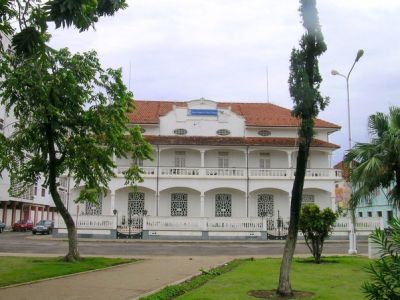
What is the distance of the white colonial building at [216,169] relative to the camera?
128 ft

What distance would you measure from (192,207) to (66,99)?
2595 centimetres

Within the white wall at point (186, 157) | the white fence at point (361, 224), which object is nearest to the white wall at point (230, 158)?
the white wall at point (186, 157)

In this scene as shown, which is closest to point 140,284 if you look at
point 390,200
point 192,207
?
point 390,200

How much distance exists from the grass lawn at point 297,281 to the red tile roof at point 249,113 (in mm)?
26752

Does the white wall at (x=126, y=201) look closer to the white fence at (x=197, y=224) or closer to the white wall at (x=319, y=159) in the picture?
the white fence at (x=197, y=224)

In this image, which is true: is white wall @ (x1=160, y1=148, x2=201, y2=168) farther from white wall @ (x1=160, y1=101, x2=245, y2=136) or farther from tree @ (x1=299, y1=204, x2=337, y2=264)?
tree @ (x1=299, y1=204, x2=337, y2=264)

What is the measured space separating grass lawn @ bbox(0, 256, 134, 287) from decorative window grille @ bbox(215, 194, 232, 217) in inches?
906

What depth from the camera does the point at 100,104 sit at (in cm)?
1733

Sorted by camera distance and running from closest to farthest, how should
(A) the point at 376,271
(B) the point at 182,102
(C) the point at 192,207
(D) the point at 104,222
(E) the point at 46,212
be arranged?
(A) the point at 376,271 → (D) the point at 104,222 → (C) the point at 192,207 → (B) the point at 182,102 → (E) the point at 46,212

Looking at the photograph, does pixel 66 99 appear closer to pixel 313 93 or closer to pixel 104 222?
pixel 313 93

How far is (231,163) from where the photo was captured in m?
41.7

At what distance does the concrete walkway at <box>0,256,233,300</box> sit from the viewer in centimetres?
966

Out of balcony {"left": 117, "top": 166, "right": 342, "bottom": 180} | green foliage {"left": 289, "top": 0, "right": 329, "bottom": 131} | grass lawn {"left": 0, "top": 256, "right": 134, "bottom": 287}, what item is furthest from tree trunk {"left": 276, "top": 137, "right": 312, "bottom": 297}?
balcony {"left": 117, "top": 166, "right": 342, "bottom": 180}

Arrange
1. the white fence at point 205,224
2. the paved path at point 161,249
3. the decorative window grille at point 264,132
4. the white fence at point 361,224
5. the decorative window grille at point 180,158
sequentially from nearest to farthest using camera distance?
the paved path at point 161,249 < the white fence at point 205,224 < the white fence at point 361,224 < the decorative window grille at point 180,158 < the decorative window grille at point 264,132
